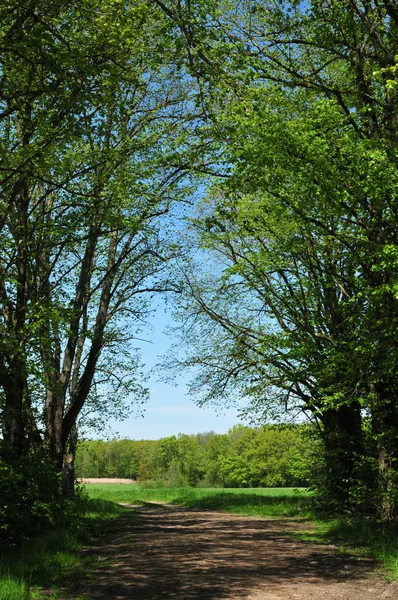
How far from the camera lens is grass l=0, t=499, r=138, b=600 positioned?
23.9ft

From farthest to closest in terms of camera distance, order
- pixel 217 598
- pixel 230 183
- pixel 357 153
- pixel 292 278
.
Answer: pixel 292 278 < pixel 230 183 < pixel 357 153 < pixel 217 598

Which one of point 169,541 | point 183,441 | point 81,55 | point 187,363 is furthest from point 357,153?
point 183,441

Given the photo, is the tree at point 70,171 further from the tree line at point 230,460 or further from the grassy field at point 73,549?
the tree line at point 230,460

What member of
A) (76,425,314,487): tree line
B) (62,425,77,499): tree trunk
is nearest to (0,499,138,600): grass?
(62,425,77,499): tree trunk

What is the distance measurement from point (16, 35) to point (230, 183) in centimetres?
550

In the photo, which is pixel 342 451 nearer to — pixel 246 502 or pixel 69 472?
pixel 69 472

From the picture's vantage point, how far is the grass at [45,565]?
7274 millimetres

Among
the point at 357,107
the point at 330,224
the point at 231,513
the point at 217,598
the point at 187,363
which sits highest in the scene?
the point at 357,107

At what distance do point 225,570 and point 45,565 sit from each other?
115 inches

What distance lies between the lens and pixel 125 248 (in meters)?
17.8

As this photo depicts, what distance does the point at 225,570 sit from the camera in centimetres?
932

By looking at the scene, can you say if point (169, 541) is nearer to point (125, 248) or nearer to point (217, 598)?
point (217, 598)

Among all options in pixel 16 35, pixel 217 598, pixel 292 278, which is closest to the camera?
pixel 217 598

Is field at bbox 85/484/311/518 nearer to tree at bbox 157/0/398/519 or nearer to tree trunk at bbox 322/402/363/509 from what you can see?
tree trunk at bbox 322/402/363/509
